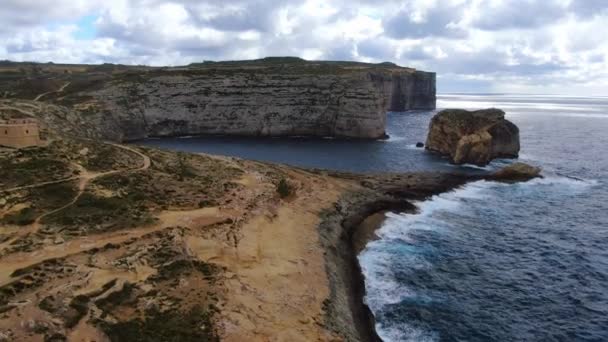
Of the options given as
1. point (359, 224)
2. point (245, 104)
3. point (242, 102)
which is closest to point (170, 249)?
point (359, 224)

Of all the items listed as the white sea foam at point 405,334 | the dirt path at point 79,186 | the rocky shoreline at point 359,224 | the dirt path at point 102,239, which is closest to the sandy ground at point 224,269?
the dirt path at point 102,239

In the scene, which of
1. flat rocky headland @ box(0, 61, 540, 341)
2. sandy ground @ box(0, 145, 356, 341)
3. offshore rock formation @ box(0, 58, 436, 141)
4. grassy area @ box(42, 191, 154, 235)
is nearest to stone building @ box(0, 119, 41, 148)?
flat rocky headland @ box(0, 61, 540, 341)

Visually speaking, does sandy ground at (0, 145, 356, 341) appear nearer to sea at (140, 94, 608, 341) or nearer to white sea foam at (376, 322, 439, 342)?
white sea foam at (376, 322, 439, 342)

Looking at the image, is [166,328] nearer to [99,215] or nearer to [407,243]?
[99,215]

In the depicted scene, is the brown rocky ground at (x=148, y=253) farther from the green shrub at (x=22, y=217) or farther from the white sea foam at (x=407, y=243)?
the white sea foam at (x=407, y=243)

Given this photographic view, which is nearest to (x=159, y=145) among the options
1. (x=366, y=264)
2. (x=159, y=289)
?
(x=366, y=264)

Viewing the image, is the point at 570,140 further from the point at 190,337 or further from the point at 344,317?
the point at 190,337
